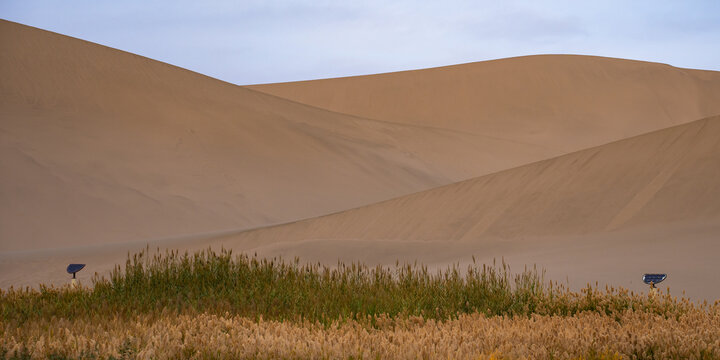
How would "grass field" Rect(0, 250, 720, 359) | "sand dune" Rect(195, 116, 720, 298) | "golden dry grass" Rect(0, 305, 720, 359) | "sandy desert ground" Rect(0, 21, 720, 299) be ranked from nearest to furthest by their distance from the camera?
1. "golden dry grass" Rect(0, 305, 720, 359)
2. "grass field" Rect(0, 250, 720, 359)
3. "sand dune" Rect(195, 116, 720, 298)
4. "sandy desert ground" Rect(0, 21, 720, 299)

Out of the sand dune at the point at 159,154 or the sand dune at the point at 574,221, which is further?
the sand dune at the point at 159,154

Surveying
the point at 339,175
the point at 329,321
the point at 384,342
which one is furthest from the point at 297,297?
the point at 339,175

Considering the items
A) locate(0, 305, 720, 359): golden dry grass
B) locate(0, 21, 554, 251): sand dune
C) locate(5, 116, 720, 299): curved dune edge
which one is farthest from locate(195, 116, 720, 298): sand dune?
locate(0, 21, 554, 251): sand dune

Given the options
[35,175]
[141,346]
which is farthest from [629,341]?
[35,175]

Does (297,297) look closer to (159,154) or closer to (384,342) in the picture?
(384,342)

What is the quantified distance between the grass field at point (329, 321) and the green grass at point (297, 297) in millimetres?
21

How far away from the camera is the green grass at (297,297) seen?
7.58 meters

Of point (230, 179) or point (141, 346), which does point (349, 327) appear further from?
point (230, 179)

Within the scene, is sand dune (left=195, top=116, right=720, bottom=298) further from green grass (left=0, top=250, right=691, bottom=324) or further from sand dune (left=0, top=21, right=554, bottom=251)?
sand dune (left=0, top=21, right=554, bottom=251)

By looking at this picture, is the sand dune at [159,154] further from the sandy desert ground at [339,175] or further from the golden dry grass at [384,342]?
the golden dry grass at [384,342]

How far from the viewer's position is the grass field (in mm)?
5348

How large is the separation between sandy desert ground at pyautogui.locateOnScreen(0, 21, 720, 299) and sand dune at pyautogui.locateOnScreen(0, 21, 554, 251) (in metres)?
0.10

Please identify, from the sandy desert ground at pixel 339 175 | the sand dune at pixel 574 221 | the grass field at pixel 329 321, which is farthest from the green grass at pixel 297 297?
the sand dune at pixel 574 221

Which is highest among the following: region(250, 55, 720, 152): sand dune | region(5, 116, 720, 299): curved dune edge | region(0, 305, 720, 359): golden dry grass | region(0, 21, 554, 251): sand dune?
region(250, 55, 720, 152): sand dune
